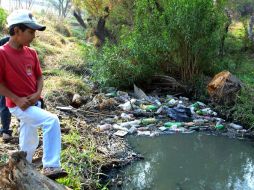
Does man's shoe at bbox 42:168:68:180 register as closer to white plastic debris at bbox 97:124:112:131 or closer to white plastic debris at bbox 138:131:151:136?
white plastic debris at bbox 97:124:112:131

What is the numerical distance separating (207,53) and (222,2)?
4.13ft

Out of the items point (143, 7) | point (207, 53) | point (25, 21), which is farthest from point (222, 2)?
point (25, 21)

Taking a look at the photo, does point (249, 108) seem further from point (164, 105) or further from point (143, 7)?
point (143, 7)

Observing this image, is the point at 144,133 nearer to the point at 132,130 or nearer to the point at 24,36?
the point at 132,130

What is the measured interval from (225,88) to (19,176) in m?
5.91

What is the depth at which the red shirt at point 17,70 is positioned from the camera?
10.1ft

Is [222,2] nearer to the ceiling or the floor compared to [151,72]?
nearer to the ceiling

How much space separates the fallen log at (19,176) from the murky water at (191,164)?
1.90m

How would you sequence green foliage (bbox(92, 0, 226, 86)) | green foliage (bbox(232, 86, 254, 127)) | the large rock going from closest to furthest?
green foliage (bbox(232, 86, 254, 127))
the large rock
green foliage (bbox(92, 0, 226, 86))

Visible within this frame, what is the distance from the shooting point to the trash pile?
21.9 ft

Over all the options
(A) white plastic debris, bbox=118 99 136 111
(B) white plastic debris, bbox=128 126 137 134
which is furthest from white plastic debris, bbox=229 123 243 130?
(A) white plastic debris, bbox=118 99 136 111

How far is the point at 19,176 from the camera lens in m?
2.89

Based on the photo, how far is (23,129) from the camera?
3.30 meters

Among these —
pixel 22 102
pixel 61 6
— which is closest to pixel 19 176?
pixel 22 102
